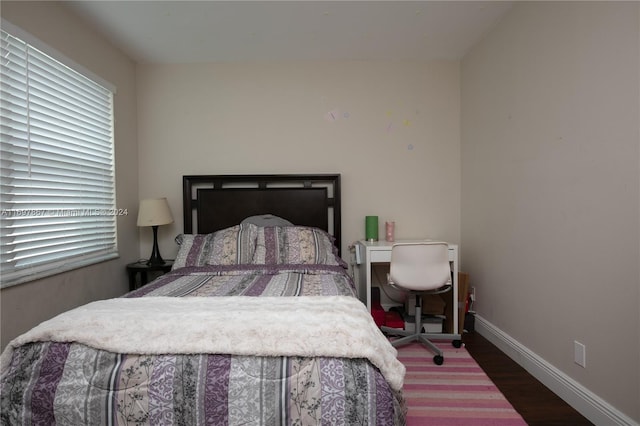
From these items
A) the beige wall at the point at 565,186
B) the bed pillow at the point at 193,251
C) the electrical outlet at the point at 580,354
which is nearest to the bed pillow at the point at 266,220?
the bed pillow at the point at 193,251

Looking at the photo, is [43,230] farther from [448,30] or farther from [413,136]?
[448,30]

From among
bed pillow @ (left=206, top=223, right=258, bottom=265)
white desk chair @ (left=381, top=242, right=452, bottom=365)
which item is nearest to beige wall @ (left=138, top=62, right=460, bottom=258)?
bed pillow @ (left=206, top=223, right=258, bottom=265)

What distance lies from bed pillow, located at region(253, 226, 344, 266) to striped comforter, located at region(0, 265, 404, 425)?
54.1 inches

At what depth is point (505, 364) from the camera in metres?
2.22

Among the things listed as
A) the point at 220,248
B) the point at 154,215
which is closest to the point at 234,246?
the point at 220,248

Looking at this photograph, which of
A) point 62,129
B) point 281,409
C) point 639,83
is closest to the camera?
point 281,409

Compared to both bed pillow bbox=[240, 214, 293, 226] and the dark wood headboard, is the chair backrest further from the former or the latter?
bed pillow bbox=[240, 214, 293, 226]

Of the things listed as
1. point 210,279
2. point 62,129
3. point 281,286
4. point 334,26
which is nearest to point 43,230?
point 62,129

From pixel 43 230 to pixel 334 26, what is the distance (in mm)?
2446

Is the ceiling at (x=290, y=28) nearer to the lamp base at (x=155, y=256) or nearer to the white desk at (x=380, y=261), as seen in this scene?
the lamp base at (x=155, y=256)

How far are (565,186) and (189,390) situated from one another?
2.10 meters

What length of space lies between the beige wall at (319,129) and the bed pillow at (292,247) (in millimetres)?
573

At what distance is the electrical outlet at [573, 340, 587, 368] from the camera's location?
1.68 metres

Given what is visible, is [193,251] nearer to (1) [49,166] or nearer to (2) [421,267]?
(1) [49,166]
